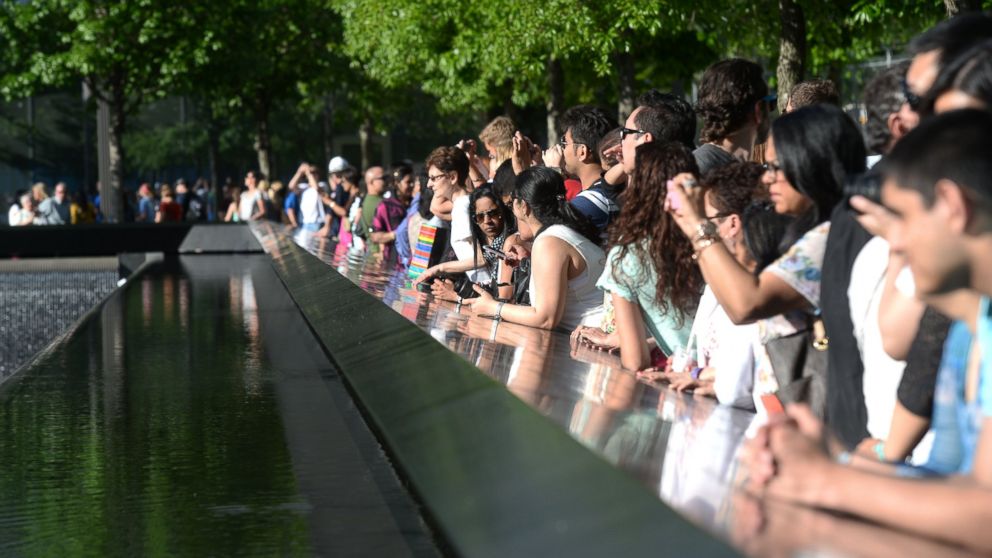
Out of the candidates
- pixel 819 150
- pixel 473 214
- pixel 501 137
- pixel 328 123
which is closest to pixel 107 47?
pixel 328 123

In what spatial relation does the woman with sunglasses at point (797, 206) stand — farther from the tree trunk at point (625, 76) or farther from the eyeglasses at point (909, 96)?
the tree trunk at point (625, 76)

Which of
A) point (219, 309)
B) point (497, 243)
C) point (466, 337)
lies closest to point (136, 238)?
point (219, 309)

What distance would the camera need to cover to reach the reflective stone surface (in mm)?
2777

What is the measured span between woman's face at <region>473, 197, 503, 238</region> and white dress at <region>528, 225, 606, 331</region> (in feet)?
4.86

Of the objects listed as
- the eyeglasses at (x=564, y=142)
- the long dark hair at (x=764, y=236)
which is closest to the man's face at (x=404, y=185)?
the eyeglasses at (x=564, y=142)

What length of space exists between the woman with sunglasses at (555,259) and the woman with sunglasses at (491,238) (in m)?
0.80

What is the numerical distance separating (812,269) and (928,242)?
4.93 feet

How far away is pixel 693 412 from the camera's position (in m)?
4.44

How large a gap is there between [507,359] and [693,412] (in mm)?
1171

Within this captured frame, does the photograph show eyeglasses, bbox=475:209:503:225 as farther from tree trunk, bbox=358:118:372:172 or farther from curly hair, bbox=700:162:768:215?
tree trunk, bbox=358:118:372:172

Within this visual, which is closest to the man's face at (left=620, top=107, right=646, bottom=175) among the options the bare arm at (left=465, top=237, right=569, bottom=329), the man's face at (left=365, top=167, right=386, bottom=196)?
the bare arm at (left=465, top=237, right=569, bottom=329)

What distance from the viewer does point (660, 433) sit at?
3.98m

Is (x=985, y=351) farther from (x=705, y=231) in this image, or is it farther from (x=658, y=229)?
→ (x=658, y=229)

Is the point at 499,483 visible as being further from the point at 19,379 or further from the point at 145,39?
the point at 145,39
